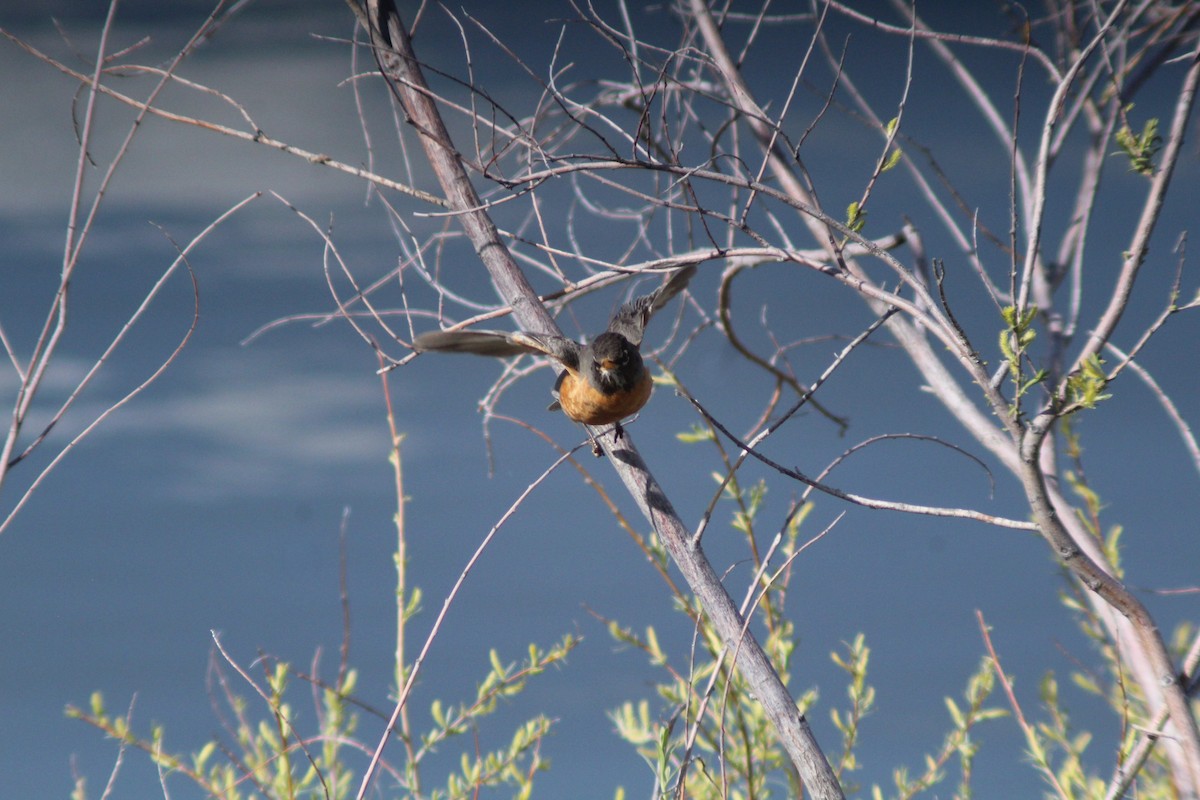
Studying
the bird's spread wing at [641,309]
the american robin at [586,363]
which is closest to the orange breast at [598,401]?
the american robin at [586,363]

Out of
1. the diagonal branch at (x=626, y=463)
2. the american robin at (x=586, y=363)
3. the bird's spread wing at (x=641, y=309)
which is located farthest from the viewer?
the bird's spread wing at (x=641, y=309)

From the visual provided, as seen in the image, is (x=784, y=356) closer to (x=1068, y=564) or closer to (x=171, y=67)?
(x=1068, y=564)

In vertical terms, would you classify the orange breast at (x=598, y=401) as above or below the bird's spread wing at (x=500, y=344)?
below

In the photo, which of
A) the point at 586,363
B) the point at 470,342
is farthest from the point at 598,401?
A: the point at 470,342

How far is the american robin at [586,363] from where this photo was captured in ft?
4.91

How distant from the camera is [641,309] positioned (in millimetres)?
1744

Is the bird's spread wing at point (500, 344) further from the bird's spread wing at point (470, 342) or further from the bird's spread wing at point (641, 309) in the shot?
the bird's spread wing at point (641, 309)

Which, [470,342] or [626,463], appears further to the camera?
[626,463]

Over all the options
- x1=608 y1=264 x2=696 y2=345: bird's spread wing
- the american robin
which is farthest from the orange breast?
x1=608 y1=264 x2=696 y2=345: bird's spread wing

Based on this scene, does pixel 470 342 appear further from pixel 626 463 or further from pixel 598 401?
pixel 626 463

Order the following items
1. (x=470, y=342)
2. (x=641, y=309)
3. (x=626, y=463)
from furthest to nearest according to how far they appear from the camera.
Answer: (x=641, y=309)
(x=626, y=463)
(x=470, y=342)

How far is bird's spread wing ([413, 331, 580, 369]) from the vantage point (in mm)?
1457

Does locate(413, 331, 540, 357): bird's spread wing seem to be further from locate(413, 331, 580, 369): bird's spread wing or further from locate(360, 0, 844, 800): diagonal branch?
locate(360, 0, 844, 800): diagonal branch

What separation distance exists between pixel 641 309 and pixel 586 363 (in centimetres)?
22
